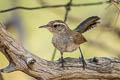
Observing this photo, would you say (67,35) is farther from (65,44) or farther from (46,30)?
(46,30)

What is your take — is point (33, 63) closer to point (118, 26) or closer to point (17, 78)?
point (17, 78)

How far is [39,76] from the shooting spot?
1950 millimetres

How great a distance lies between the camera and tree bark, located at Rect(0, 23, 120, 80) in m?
1.85

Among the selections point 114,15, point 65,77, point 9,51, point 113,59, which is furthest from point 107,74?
point 114,15

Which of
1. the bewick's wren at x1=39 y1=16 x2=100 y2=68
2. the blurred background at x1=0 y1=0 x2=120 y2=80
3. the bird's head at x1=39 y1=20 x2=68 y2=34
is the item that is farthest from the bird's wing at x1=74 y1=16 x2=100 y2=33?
the blurred background at x1=0 y1=0 x2=120 y2=80

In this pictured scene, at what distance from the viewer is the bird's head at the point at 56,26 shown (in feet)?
6.61

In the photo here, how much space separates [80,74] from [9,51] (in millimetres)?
451

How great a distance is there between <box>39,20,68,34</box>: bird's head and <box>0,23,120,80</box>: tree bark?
0.17 meters

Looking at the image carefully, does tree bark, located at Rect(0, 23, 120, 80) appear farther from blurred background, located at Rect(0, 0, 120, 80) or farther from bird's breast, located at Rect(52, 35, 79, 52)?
blurred background, located at Rect(0, 0, 120, 80)

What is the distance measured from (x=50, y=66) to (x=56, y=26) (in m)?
0.23

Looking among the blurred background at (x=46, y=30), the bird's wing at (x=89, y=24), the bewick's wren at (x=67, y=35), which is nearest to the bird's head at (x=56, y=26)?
the bewick's wren at (x=67, y=35)

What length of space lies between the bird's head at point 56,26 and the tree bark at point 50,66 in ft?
0.56

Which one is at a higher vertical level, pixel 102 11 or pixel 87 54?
pixel 102 11

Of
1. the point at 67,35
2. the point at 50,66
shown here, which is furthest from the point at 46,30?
the point at 50,66
